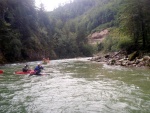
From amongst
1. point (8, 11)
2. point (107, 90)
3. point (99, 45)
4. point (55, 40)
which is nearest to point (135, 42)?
point (107, 90)

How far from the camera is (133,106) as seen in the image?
8.80 m

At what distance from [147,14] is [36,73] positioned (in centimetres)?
1991

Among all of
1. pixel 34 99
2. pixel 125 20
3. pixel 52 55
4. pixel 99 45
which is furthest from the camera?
pixel 99 45

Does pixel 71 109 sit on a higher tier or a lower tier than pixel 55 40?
lower

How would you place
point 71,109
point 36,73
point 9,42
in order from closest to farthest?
point 71,109 → point 36,73 → point 9,42

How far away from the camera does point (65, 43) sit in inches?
2943

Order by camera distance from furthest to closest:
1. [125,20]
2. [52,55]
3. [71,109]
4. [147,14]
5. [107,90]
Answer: [52,55], [125,20], [147,14], [107,90], [71,109]

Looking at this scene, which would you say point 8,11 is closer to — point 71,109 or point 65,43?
point 65,43

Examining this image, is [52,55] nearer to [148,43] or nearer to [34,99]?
[148,43]

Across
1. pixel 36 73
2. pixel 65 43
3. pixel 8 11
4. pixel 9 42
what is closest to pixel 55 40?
pixel 65 43

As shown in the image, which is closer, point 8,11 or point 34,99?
point 34,99

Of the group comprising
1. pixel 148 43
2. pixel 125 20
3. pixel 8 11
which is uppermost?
pixel 8 11

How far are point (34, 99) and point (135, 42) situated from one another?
26.6 metres

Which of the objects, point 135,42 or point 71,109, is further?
point 135,42
